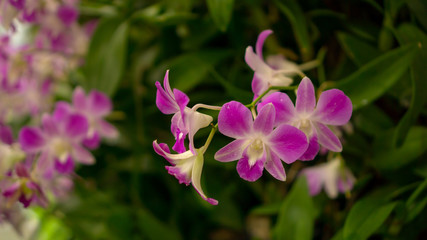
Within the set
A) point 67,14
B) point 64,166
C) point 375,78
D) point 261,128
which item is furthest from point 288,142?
point 67,14

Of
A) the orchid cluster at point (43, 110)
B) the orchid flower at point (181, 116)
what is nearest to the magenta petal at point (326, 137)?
the orchid flower at point (181, 116)

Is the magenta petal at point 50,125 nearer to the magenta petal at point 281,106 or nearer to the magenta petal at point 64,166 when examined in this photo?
the magenta petal at point 64,166

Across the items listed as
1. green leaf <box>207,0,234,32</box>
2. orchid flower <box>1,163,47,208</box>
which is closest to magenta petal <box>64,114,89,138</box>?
orchid flower <box>1,163,47,208</box>

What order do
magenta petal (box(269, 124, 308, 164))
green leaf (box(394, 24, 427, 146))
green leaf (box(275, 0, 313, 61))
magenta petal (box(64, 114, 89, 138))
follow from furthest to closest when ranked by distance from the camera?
magenta petal (box(64, 114, 89, 138)), green leaf (box(275, 0, 313, 61)), green leaf (box(394, 24, 427, 146)), magenta petal (box(269, 124, 308, 164))

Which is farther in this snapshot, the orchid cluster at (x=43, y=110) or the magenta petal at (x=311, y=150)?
the orchid cluster at (x=43, y=110)

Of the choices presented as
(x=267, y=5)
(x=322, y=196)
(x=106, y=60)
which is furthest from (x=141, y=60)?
(x=322, y=196)

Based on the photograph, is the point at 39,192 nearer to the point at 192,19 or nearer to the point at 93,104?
the point at 93,104

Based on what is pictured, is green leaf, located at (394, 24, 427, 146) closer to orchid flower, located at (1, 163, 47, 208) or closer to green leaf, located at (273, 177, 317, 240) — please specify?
green leaf, located at (273, 177, 317, 240)
